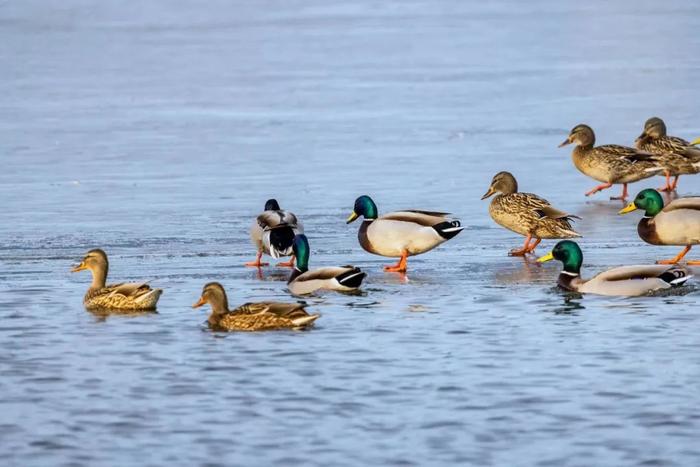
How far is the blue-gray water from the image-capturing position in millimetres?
7594

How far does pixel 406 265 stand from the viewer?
12.4m

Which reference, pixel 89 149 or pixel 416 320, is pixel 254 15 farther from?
pixel 416 320

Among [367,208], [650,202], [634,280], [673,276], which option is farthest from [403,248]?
[673,276]

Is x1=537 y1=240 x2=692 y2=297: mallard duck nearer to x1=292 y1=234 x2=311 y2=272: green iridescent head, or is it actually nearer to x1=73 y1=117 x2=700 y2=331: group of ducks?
x1=73 y1=117 x2=700 y2=331: group of ducks

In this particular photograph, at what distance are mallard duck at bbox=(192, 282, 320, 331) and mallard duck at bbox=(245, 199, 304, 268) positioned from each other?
1999 millimetres

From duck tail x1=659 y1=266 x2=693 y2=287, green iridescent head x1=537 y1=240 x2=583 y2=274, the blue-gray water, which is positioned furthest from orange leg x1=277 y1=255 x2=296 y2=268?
duck tail x1=659 y1=266 x2=693 y2=287

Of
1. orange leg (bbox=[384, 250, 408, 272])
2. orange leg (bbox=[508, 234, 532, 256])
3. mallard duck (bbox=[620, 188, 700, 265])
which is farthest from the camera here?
orange leg (bbox=[508, 234, 532, 256])

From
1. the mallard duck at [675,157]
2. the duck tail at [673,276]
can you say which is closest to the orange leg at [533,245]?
the duck tail at [673,276]

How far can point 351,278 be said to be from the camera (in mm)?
10969

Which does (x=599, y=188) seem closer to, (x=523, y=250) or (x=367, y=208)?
(x=523, y=250)

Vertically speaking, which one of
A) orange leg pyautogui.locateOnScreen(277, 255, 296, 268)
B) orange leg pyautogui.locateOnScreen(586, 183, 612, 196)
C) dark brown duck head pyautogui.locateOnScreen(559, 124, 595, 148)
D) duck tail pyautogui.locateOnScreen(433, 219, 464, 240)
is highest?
dark brown duck head pyautogui.locateOnScreen(559, 124, 595, 148)

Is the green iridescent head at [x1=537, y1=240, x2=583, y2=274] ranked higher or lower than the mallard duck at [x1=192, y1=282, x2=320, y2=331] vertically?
higher

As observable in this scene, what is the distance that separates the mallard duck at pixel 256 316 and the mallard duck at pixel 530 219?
3303 millimetres

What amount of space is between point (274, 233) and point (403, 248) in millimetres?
988
